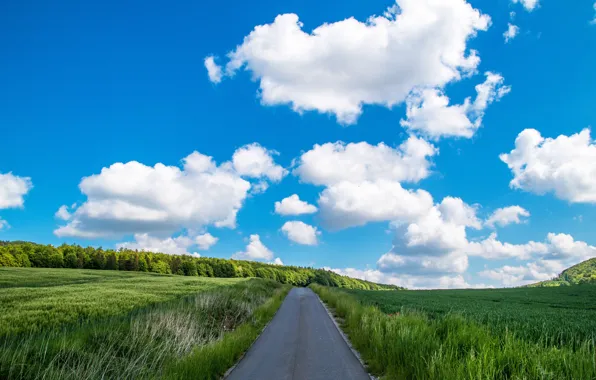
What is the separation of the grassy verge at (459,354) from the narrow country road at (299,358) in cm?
81

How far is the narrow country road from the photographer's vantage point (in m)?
9.82

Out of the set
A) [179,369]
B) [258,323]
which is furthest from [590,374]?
[258,323]

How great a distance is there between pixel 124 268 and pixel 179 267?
28.1 metres

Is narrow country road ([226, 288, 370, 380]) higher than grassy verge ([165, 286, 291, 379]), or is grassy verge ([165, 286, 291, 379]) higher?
grassy verge ([165, 286, 291, 379])

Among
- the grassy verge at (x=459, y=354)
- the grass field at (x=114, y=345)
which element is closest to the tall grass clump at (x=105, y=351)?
the grass field at (x=114, y=345)

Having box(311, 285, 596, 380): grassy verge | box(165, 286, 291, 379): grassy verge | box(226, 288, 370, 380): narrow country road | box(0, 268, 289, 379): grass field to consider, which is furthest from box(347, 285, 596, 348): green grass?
box(0, 268, 289, 379): grass field

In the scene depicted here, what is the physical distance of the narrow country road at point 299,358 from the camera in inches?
387

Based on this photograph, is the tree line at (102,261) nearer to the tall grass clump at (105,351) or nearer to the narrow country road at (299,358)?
the tall grass clump at (105,351)

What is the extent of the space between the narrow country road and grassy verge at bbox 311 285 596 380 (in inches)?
32.0

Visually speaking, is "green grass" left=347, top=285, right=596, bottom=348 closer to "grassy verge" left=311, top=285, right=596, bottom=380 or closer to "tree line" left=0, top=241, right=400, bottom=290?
"grassy verge" left=311, top=285, right=596, bottom=380

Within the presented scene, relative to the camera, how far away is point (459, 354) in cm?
857

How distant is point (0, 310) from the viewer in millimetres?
18328

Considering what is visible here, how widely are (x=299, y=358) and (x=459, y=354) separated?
215 inches

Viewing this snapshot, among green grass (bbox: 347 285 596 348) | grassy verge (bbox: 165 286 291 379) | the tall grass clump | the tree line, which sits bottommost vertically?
green grass (bbox: 347 285 596 348)
